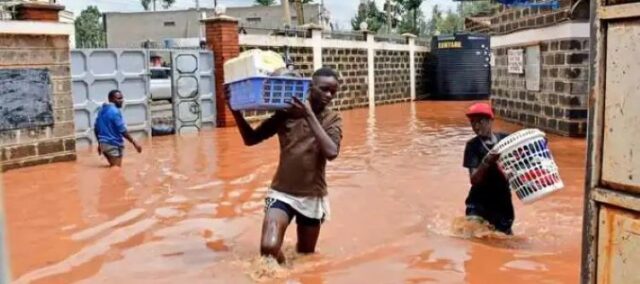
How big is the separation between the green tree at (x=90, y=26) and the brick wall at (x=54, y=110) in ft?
107

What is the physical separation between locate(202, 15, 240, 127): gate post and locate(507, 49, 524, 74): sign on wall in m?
6.41

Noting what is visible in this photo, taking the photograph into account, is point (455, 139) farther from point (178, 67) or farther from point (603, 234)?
point (603, 234)

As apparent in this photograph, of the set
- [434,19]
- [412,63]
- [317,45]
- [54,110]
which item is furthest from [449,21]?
[54,110]

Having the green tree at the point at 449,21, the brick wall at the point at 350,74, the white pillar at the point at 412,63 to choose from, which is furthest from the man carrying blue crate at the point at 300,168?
the green tree at the point at 449,21

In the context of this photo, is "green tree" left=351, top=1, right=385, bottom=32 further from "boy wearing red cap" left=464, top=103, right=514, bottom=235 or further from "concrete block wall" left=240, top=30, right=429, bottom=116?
"boy wearing red cap" left=464, top=103, right=514, bottom=235

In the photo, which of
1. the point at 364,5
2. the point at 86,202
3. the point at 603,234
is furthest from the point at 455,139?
the point at 364,5

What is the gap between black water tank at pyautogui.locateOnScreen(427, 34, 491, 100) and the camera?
89.4ft

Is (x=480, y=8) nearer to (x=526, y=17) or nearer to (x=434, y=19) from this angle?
(x=434, y=19)

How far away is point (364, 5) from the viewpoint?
4612 cm

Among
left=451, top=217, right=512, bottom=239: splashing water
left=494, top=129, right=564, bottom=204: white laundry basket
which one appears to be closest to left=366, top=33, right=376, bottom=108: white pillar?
left=451, top=217, right=512, bottom=239: splashing water

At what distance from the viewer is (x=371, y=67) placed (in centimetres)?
2441

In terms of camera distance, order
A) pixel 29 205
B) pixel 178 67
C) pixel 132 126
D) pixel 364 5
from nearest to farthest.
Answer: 1. pixel 29 205
2. pixel 132 126
3. pixel 178 67
4. pixel 364 5

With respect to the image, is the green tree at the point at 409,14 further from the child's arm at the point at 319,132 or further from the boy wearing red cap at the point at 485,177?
the child's arm at the point at 319,132

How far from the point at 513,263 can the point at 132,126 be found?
10644 mm
